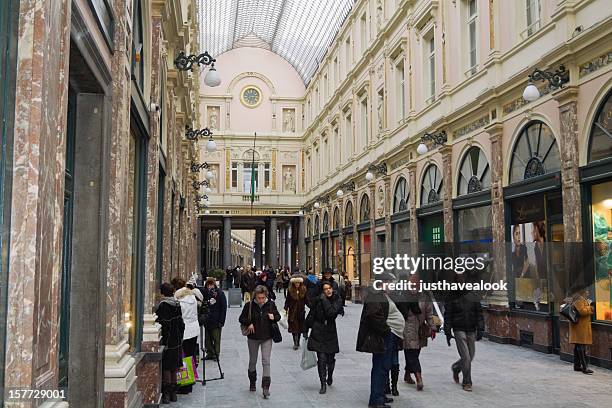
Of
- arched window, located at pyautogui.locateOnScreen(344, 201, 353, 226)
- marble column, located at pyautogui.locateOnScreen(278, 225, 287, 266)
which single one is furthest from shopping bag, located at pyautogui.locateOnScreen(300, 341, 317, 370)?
marble column, located at pyautogui.locateOnScreen(278, 225, 287, 266)

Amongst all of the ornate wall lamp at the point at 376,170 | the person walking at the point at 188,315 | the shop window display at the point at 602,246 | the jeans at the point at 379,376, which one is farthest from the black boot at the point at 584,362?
the ornate wall lamp at the point at 376,170

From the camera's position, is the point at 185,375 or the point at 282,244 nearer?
the point at 185,375

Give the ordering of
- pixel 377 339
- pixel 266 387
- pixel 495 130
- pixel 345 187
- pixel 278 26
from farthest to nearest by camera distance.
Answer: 1. pixel 278 26
2. pixel 345 187
3. pixel 495 130
4. pixel 266 387
5. pixel 377 339

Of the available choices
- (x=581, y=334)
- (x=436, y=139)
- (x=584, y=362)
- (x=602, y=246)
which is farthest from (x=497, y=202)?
(x=584, y=362)

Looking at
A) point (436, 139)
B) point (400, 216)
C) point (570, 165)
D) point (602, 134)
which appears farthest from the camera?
point (400, 216)

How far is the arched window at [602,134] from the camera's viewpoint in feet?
36.0

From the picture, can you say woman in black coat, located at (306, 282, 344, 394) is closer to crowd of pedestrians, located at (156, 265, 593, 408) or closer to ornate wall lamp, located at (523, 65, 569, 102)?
crowd of pedestrians, located at (156, 265, 593, 408)

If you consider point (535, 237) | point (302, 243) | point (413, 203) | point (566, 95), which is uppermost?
point (566, 95)

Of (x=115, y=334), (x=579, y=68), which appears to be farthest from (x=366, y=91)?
(x=115, y=334)

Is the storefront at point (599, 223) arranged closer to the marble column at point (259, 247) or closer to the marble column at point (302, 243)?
the marble column at point (302, 243)

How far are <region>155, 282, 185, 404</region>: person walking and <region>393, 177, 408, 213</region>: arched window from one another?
15054 mm

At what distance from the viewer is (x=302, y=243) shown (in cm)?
4409

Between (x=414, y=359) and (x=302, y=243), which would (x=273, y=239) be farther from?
(x=414, y=359)

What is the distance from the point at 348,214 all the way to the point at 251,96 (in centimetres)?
1776
